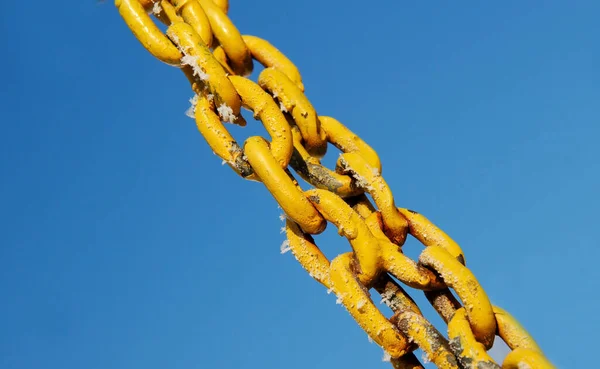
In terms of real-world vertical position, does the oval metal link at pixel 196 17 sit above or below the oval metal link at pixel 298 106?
above

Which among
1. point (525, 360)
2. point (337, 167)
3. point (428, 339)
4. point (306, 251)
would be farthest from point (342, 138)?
point (525, 360)

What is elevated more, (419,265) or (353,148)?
(353,148)

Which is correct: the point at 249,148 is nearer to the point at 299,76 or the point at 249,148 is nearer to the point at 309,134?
the point at 309,134

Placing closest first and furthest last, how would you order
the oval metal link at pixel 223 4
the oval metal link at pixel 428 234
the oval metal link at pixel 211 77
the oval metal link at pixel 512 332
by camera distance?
the oval metal link at pixel 512 332
the oval metal link at pixel 428 234
the oval metal link at pixel 211 77
the oval metal link at pixel 223 4

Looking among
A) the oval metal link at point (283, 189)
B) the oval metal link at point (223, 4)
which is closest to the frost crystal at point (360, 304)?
the oval metal link at point (283, 189)

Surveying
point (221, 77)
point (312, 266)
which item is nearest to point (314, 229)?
point (312, 266)

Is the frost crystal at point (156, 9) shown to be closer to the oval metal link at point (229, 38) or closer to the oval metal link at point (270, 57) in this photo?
the oval metal link at point (229, 38)

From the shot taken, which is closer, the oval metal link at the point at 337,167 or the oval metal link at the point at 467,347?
the oval metal link at the point at 467,347

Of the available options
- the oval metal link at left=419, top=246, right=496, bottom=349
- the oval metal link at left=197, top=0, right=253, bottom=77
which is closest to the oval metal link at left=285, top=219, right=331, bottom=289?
the oval metal link at left=419, top=246, right=496, bottom=349
